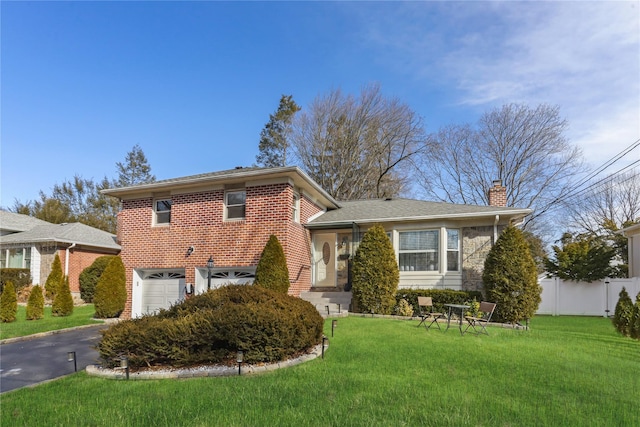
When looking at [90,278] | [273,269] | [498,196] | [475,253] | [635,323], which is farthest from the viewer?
[90,278]

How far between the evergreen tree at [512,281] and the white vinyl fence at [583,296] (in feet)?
20.8

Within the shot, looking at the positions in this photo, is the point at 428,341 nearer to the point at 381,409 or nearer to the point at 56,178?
the point at 381,409

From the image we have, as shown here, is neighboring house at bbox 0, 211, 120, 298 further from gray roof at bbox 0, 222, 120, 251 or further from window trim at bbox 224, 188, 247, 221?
window trim at bbox 224, 188, 247, 221

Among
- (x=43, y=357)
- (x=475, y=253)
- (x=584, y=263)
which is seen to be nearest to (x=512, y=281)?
(x=475, y=253)

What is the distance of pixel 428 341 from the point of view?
8219mm

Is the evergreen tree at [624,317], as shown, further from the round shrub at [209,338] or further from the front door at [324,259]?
the front door at [324,259]

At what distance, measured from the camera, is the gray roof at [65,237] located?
21.5m

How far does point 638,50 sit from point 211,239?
14.8 meters

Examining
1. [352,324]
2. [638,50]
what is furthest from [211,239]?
[638,50]

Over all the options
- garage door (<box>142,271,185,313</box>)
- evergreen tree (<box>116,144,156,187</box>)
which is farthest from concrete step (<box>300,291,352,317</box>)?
evergreen tree (<box>116,144,156,187</box>)

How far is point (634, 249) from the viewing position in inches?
773

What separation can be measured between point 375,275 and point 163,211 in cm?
848

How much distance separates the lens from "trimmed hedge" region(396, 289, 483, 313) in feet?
42.8

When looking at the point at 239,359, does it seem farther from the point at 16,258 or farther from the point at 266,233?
the point at 16,258
